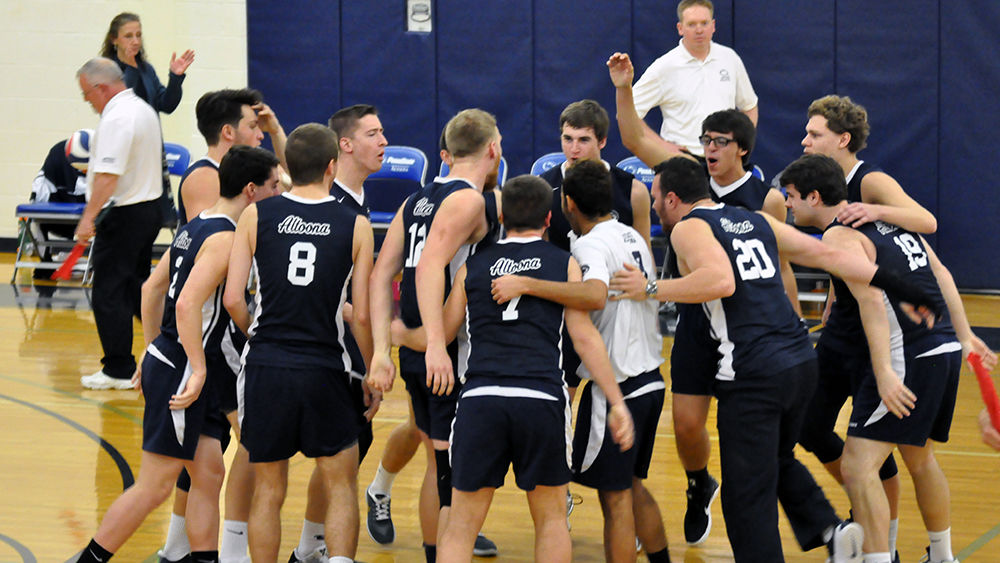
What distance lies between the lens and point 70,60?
42.9 ft

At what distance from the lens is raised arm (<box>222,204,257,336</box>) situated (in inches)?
167

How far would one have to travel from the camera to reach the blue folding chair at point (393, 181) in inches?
444

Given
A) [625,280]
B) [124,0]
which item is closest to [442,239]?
[625,280]

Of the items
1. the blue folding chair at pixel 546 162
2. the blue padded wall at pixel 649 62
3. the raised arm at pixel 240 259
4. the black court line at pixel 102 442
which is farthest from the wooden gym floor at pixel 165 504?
the blue padded wall at pixel 649 62

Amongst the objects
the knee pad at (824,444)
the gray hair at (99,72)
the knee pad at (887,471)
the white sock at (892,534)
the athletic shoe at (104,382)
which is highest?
the gray hair at (99,72)

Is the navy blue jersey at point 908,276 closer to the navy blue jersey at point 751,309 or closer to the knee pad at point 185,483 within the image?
the navy blue jersey at point 751,309

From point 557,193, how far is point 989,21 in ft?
25.0

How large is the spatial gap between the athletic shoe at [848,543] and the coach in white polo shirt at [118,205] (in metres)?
5.12

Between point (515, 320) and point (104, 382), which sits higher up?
point (515, 320)

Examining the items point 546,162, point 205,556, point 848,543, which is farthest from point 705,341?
point 546,162

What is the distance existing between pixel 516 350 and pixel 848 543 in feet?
5.03

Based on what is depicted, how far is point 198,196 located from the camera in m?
5.14

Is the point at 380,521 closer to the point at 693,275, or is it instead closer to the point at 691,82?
the point at 693,275

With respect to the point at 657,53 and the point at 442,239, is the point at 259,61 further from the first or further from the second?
the point at 442,239
